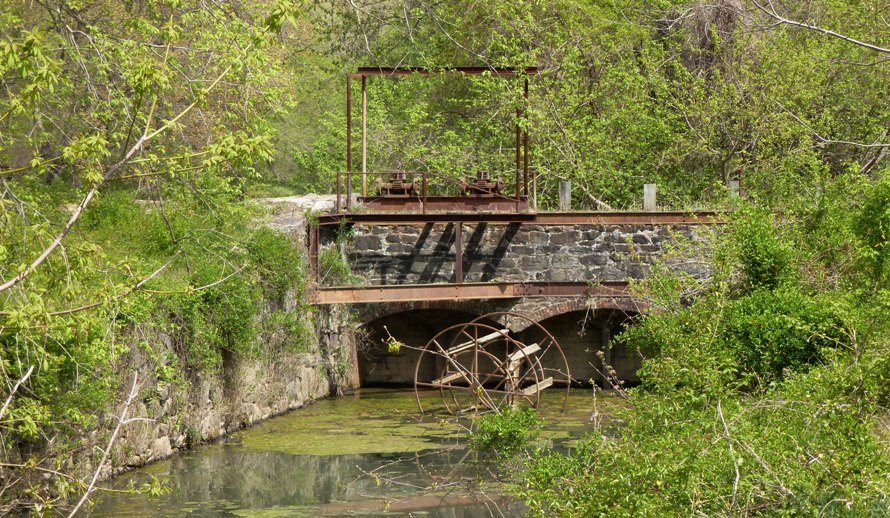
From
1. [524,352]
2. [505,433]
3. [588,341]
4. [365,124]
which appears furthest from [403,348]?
[505,433]

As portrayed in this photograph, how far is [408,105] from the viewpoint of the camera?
102 feet

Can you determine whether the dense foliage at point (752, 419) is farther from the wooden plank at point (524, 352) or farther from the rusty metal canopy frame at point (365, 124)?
the rusty metal canopy frame at point (365, 124)

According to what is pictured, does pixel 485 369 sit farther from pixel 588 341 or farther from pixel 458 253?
pixel 458 253

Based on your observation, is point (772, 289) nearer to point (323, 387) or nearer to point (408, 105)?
point (323, 387)

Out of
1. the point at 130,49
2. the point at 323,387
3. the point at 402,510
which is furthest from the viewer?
the point at 323,387

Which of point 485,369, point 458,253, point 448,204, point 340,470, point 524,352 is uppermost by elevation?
point 448,204

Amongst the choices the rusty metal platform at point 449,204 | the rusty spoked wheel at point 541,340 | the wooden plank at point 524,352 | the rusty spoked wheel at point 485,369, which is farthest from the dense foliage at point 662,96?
the wooden plank at point 524,352

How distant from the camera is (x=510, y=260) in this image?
23.5 m

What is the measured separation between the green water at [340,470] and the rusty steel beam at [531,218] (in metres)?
3.11

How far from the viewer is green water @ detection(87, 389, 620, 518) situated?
45.6 ft

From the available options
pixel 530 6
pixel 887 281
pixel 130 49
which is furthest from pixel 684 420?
pixel 530 6

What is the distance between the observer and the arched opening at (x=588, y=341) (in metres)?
23.9

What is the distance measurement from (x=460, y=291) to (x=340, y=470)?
19.8ft

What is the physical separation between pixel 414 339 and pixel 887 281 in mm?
12544
